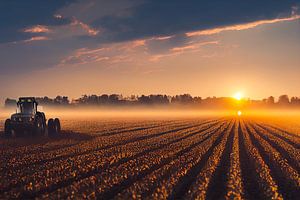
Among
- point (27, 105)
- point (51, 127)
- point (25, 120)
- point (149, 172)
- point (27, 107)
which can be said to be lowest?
point (149, 172)

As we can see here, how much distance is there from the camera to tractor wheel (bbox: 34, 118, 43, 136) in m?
25.1

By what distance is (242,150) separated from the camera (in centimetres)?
1956

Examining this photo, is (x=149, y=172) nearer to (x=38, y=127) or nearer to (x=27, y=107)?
(x=38, y=127)

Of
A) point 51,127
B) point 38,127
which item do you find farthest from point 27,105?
point 51,127

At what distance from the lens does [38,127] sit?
2541 cm

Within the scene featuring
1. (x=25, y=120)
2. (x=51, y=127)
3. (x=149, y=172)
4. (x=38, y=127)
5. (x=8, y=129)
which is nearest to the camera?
(x=149, y=172)

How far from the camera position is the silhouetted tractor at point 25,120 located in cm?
2469

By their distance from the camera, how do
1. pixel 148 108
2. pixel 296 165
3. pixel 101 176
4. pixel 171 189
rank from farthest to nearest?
pixel 148 108 < pixel 296 165 < pixel 101 176 < pixel 171 189

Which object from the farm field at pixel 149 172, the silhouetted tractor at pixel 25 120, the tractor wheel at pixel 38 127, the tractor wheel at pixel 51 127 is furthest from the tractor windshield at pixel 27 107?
the farm field at pixel 149 172

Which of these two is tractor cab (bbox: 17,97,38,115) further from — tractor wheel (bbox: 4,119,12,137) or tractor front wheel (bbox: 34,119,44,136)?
tractor wheel (bbox: 4,119,12,137)

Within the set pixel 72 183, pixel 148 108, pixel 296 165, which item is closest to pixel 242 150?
pixel 296 165

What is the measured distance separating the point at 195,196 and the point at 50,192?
328 cm

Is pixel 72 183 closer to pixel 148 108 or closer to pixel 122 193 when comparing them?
pixel 122 193

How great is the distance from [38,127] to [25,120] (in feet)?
3.36
